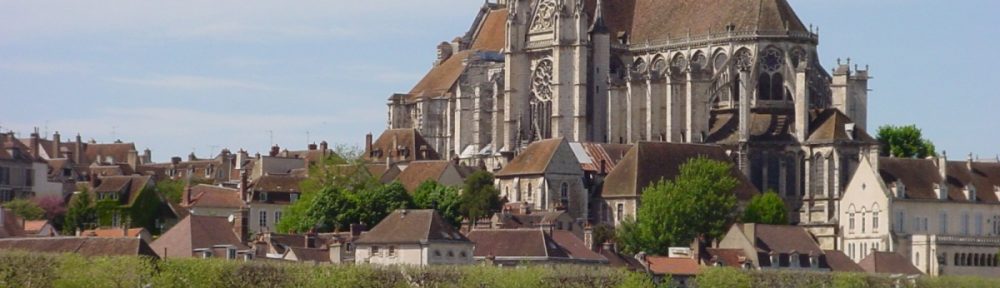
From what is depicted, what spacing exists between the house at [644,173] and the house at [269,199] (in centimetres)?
1484

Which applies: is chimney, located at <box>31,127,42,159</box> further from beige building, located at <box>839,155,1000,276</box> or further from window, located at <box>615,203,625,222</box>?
beige building, located at <box>839,155,1000,276</box>

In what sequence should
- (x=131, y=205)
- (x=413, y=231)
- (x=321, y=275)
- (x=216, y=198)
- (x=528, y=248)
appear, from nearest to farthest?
1. (x=321, y=275)
2. (x=413, y=231)
3. (x=528, y=248)
4. (x=131, y=205)
5. (x=216, y=198)

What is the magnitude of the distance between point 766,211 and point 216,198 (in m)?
25.6

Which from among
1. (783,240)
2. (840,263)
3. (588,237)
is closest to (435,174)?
(783,240)

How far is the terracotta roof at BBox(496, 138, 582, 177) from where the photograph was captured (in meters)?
141

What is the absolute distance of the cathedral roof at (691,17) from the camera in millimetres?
153250

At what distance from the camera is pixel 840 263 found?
126812 mm

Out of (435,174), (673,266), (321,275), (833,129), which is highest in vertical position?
(833,129)

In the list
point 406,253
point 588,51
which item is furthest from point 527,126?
point 406,253

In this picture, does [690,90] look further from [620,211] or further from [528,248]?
[528,248]

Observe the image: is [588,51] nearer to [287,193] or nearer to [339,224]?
[287,193]

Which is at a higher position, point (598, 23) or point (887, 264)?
point (598, 23)

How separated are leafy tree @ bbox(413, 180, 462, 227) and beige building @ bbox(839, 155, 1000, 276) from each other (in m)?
16.8

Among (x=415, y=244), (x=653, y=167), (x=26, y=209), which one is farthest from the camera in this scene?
(x=653, y=167)
